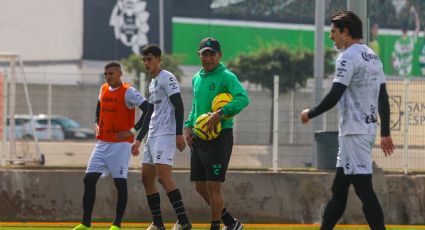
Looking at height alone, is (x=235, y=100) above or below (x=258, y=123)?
above

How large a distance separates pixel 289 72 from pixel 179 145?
4332 centimetres

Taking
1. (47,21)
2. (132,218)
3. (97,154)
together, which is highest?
Answer: (47,21)

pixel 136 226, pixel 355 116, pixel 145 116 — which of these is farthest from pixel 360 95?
pixel 136 226

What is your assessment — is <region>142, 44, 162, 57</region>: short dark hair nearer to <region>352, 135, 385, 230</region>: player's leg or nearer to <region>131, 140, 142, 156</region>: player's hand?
<region>131, 140, 142, 156</region>: player's hand

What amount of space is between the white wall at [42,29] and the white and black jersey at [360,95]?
57615 millimetres

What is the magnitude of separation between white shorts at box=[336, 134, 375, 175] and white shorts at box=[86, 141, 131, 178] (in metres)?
3.50

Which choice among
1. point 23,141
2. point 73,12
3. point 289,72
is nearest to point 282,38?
point 73,12

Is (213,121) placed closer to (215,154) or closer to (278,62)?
(215,154)

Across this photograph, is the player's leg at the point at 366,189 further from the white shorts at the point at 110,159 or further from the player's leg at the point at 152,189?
the white shorts at the point at 110,159

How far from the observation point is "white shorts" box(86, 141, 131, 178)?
1209 cm

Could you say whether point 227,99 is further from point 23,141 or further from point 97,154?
point 23,141

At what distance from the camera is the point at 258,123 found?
16453mm

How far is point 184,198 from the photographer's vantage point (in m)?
15.8

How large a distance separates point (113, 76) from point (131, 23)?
58.2 m
